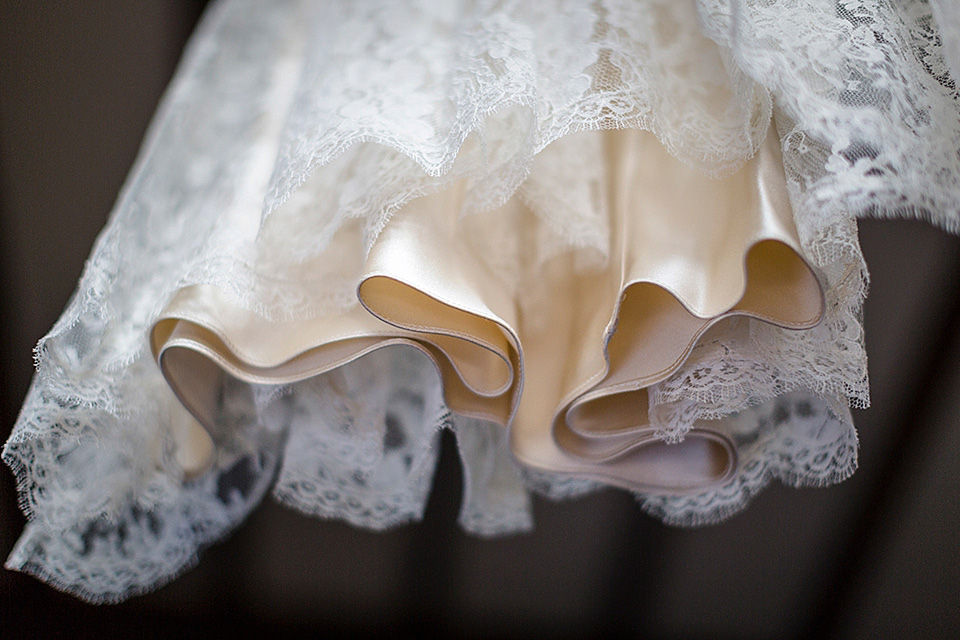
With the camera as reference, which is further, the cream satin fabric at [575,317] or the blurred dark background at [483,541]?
the blurred dark background at [483,541]

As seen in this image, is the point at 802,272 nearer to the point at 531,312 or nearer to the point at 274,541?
the point at 531,312

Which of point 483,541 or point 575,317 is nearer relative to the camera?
point 575,317

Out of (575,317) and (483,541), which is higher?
(575,317)

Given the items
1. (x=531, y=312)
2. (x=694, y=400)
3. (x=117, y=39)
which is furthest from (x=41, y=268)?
(x=694, y=400)

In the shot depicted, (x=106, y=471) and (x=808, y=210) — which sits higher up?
(x=808, y=210)

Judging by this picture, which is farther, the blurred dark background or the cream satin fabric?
the blurred dark background
